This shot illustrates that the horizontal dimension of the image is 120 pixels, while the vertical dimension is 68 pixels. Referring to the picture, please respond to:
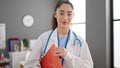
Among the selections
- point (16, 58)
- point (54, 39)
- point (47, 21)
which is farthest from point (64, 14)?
point (47, 21)

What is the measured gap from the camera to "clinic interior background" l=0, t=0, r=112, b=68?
3.19m

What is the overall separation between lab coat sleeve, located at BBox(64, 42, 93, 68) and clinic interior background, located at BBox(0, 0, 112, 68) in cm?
218

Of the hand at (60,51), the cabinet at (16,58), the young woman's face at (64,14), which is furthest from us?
the cabinet at (16,58)

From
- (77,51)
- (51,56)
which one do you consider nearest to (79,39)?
(77,51)

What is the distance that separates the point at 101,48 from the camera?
3.24m

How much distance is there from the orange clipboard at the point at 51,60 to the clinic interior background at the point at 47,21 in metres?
2.29

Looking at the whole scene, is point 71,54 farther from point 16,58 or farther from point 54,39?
point 16,58

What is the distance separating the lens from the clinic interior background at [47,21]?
10.5 feet

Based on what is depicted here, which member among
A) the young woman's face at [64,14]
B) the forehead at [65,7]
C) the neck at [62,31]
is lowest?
the neck at [62,31]

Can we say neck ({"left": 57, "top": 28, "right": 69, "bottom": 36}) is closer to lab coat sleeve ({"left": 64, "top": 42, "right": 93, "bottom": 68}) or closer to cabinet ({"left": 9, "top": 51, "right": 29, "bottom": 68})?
lab coat sleeve ({"left": 64, "top": 42, "right": 93, "bottom": 68})

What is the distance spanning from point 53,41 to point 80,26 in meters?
3.13
